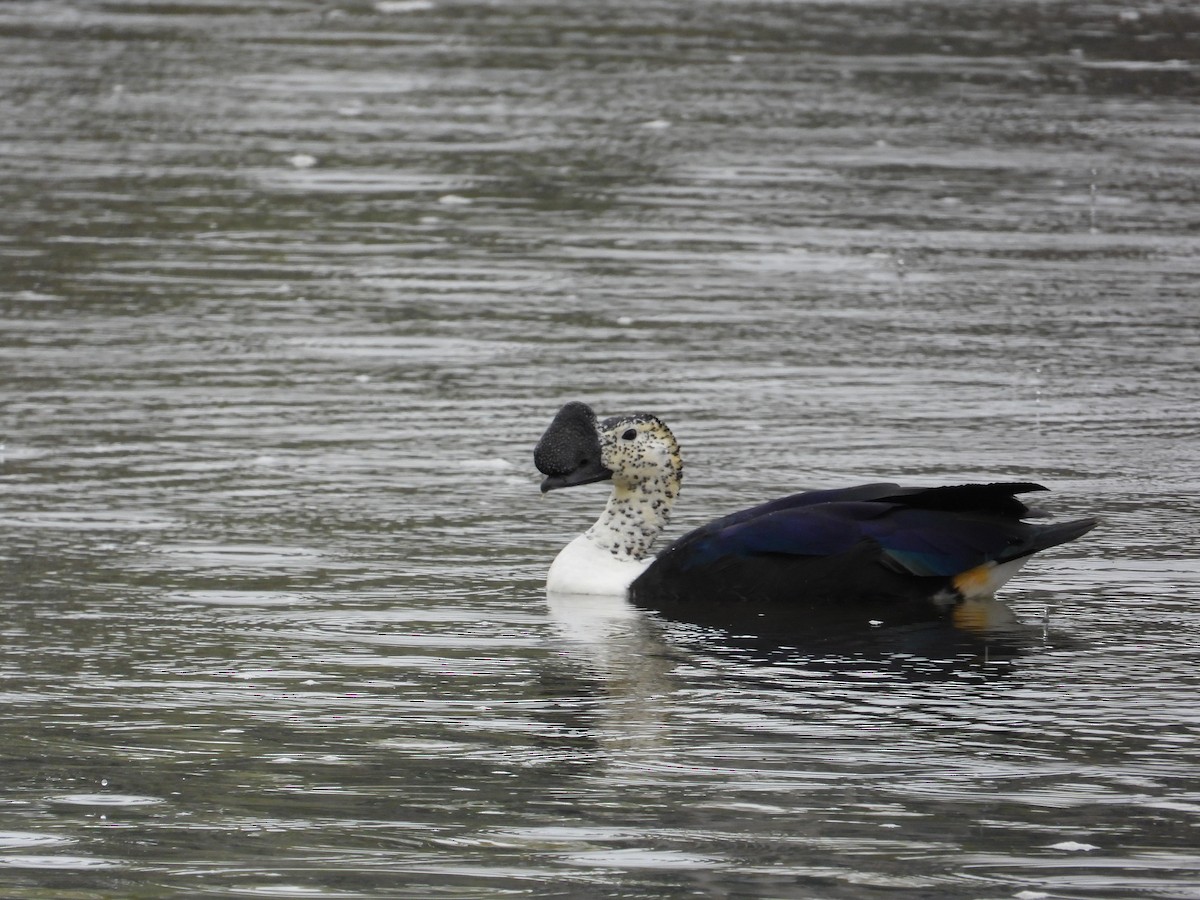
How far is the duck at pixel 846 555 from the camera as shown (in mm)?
7766

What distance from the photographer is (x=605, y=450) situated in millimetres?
8234

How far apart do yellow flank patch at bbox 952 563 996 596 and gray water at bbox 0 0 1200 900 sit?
17cm

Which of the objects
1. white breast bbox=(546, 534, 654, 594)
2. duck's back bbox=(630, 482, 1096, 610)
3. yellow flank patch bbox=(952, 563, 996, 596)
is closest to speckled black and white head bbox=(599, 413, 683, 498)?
white breast bbox=(546, 534, 654, 594)

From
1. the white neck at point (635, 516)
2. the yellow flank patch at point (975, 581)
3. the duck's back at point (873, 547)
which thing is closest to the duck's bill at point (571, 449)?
the white neck at point (635, 516)

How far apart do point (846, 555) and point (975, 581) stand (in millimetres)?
450

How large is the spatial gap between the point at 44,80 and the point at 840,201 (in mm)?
6575

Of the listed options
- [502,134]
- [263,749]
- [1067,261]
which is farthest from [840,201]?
[263,749]

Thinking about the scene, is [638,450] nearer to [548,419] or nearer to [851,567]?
[851,567]

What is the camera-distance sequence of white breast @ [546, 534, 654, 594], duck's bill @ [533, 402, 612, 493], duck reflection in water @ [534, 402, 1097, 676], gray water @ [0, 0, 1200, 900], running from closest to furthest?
gray water @ [0, 0, 1200, 900] → duck reflection in water @ [534, 402, 1097, 676] → white breast @ [546, 534, 654, 594] → duck's bill @ [533, 402, 612, 493]

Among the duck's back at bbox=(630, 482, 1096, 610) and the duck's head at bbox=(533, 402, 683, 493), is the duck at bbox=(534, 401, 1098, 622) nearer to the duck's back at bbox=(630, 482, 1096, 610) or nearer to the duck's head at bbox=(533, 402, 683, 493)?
the duck's back at bbox=(630, 482, 1096, 610)

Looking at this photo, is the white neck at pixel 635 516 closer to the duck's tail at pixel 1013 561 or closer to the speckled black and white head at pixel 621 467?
the speckled black and white head at pixel 621 467

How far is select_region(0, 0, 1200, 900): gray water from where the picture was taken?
18.8 feet

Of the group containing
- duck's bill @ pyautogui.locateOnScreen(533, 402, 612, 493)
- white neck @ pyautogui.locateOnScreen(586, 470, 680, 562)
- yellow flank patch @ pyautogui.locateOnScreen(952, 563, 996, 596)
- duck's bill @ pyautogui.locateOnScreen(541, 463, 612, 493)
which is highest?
duck's bill @ pyautogui.locateOnScreen(533, 402, 612, 493)

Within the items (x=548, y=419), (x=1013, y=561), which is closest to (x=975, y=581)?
(x=1013, y=561)
